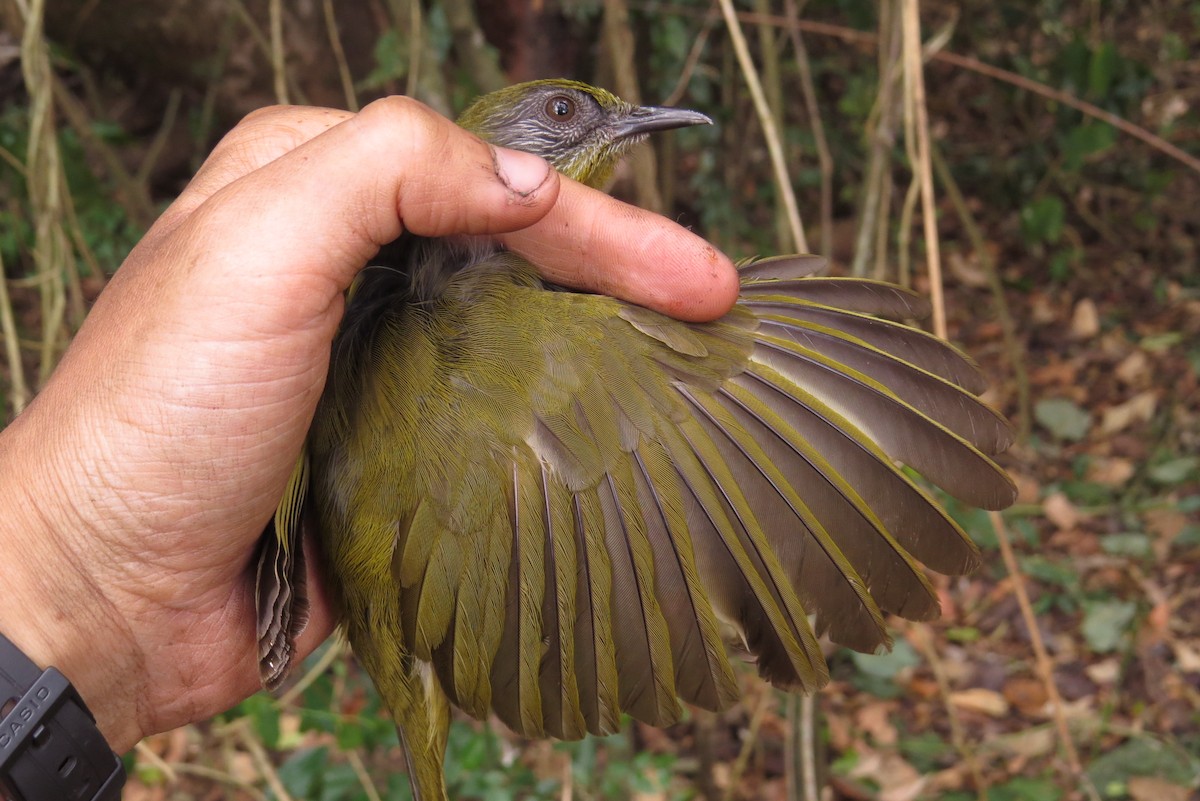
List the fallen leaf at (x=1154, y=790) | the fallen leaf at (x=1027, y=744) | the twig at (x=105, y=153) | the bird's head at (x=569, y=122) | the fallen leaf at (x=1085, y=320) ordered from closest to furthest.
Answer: the bird's head at (x=569, y=122) → the fallen leaf at (x=1154, y=790) → the twig at (x=105, y=153) → the fallen leaf at (x=1027, y=744) → the fallen leaf at (x=1085, y=320)

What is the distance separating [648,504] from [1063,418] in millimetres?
4935

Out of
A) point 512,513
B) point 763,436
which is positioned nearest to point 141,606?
point 512,513

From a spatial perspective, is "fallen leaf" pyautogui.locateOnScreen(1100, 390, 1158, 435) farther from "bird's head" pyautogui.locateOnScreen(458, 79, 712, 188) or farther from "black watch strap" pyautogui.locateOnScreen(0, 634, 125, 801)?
"black watch strap" pyautogui.locateOnScreen(0, 634, 125, 801)

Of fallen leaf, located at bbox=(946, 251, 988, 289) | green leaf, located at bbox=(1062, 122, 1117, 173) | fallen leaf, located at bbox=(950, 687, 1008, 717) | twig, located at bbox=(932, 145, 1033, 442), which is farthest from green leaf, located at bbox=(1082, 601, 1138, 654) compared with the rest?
fallen leaf, located at bbox=(946, 251, 988, 289)

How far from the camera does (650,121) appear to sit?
3.20 m

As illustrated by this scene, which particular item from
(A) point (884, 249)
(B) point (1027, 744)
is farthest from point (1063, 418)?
(A) point (884, 249)

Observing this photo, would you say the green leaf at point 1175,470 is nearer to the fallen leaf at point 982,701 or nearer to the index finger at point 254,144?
the fallen leaf at point 982,701

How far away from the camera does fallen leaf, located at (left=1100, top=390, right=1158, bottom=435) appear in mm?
6215

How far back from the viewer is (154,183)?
804 cm

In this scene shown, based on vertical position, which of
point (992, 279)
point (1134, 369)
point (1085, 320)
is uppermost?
point (992, 279)

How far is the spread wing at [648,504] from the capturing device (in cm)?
224

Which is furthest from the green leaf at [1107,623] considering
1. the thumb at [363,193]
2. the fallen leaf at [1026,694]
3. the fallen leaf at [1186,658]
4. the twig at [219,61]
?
the twig at [219,61]

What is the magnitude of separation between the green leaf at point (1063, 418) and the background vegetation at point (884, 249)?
0.02 meters

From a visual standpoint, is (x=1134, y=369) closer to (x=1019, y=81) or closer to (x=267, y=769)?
(x=1019, y=81)
